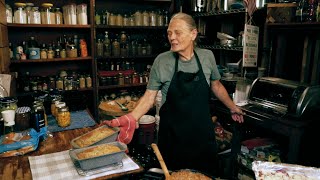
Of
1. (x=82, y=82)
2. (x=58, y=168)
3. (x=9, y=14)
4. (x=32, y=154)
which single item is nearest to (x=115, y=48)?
(x=82, y=82)

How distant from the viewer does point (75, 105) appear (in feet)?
8.49

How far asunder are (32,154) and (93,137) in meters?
0.39

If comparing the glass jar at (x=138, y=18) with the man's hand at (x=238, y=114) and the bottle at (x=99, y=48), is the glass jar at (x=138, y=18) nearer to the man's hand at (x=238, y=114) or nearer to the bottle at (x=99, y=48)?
the bottle at (x=99, y=48)

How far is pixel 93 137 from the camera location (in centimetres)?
160

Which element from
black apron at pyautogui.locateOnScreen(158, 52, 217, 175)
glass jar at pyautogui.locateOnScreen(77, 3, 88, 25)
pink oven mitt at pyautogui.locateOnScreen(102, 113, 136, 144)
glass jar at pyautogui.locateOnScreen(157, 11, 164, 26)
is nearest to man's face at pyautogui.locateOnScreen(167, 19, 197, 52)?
black apron at pyautogui.locateOnScreen(158, 52, 217, 175)

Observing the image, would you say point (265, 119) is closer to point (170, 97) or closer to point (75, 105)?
point (170, 97)

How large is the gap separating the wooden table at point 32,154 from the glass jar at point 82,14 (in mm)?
2208

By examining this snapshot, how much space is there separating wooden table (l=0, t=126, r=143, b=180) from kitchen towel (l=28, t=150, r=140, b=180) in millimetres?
29

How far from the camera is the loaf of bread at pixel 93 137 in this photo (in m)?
1.54

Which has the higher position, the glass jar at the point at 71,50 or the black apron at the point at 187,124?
the glass jar at the point at 71,50

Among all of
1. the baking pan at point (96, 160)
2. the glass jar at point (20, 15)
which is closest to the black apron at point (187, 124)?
the baking pan at point (96, 160)

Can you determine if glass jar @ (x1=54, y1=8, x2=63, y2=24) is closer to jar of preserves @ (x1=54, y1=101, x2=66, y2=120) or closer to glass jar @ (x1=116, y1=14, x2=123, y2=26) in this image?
glass jar @ (x1=116, y1=14, x2=123, y2=26)

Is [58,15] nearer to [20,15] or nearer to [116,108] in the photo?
[20,15]

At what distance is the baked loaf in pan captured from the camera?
1531mm
